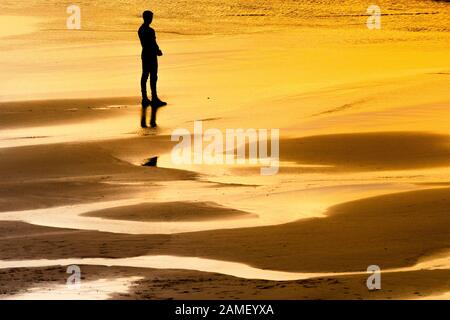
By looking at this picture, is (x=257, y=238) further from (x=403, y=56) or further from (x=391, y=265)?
(x=403, y=56)

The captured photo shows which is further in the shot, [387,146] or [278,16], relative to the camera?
[278,16]

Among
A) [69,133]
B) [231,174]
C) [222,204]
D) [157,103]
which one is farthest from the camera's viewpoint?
[157,103]

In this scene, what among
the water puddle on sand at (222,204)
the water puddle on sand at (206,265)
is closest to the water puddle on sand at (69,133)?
the water puddle on sand at (222,204)

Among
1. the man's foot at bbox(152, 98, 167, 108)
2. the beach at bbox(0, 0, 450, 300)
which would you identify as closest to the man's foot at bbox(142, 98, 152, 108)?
the man's foot at bbox(152, 98, 167, 108)

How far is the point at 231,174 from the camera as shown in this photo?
15.5 metres

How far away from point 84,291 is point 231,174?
19.7 ft

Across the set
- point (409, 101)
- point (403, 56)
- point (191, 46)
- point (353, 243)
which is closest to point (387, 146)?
point (409, 101)

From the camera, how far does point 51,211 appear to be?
13328 mm

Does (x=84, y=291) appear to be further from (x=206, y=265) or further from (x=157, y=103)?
(x=157, y=103)

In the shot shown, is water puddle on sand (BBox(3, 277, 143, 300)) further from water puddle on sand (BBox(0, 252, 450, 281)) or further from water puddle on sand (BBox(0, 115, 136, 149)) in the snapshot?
A: water puddle on sand (BBox(0, 115, 136, 149))

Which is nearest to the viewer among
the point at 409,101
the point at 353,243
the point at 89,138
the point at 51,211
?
the point at 353,243

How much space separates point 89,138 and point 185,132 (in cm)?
141

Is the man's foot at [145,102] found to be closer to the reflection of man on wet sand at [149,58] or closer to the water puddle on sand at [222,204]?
the reflection of man on wet sand at [149,58]

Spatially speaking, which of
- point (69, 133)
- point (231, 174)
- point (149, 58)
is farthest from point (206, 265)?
point (149, 58)
